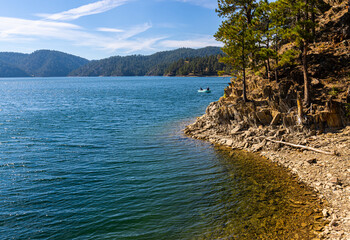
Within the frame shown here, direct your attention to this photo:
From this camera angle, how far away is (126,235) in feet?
40.0

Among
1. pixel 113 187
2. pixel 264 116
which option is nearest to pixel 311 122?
pixel 264 116

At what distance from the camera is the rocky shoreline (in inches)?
497

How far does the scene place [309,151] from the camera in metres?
20.1

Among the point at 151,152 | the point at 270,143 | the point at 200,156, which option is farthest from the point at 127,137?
the point at 270,143

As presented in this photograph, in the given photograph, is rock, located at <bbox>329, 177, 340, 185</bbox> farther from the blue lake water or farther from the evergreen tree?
the evergreen tree

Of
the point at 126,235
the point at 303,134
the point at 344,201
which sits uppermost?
the point at 303,134

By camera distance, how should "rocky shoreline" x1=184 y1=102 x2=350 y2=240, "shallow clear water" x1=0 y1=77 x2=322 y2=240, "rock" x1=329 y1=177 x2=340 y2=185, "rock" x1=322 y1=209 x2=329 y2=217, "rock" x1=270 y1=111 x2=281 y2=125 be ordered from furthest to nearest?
"rock" x1=270 y1=111 x2=281 y2=125
"rock" x1=329 y1=177 x2=340 y2=185
"shallow clear water" x1=0 y1=77 x2=322 y2=240
"rocky shoreline" x1=184 y1=102 x2=350 y2=240
"rock" x1=322 y1=209 x2=329 y2=217

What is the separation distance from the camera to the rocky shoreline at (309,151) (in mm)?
12617

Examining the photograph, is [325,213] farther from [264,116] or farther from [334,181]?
[264,116]

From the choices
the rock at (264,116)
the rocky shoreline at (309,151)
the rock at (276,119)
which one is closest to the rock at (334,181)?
the rocky shoreline at (309,151)

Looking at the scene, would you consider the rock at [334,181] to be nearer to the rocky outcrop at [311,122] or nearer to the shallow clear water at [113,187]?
the rocky outcrop at [311,122]

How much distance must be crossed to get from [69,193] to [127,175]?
178 inches

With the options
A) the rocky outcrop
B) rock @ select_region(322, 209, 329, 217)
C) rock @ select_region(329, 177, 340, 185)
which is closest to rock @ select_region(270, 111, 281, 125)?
the rocky outcrop

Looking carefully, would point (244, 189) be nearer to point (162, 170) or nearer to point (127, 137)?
point (162, 170)
